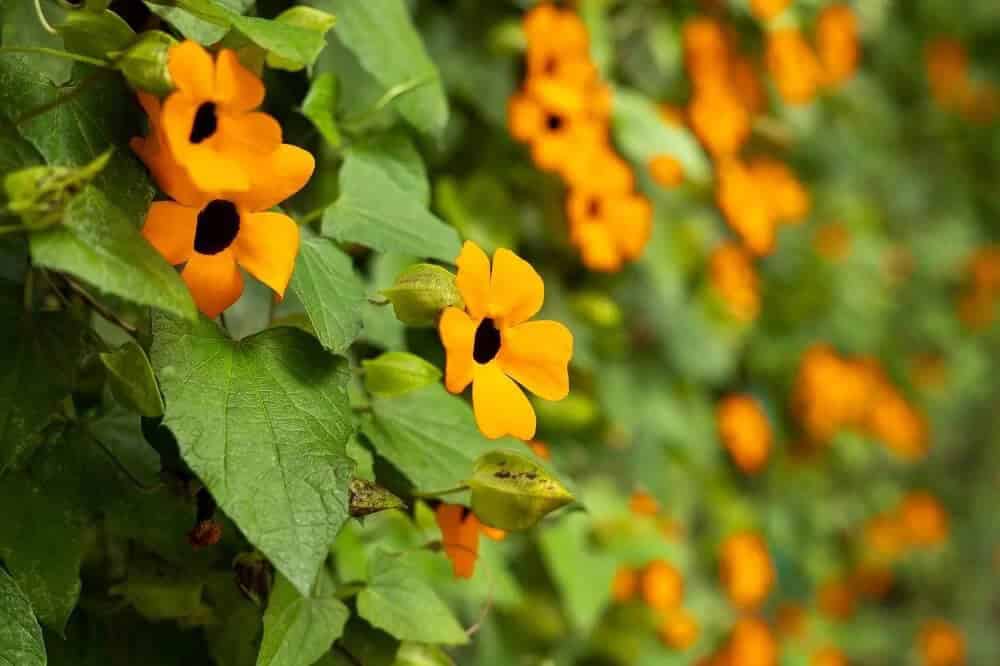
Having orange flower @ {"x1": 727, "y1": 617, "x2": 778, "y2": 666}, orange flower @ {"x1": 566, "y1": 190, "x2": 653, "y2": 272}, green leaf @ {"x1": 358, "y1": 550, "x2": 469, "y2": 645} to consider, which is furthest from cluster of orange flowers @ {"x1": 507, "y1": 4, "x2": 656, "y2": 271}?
orange flower @ {"x1": 727, "y1": 617, "x2": 778, "y2": 666}

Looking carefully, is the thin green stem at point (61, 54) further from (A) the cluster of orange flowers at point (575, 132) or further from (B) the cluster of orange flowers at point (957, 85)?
(B) the cluster of orange flowers at point (957, 85)

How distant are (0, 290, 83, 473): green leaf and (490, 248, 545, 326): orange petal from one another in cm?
21

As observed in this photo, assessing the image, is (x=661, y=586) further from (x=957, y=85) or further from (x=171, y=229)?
(x=957, y=85)

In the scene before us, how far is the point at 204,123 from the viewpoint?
0.53 metres

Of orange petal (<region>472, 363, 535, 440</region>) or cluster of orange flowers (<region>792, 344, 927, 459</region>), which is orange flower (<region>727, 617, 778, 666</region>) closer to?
cluster of orange flowers (<region>792, 344, 927, 459</region>)

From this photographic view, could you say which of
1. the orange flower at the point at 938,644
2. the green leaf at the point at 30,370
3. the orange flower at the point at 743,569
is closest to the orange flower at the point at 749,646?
the orange flower at the point at 743,569

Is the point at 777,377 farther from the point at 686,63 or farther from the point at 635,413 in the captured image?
the point at 686,63

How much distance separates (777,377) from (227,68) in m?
1.38

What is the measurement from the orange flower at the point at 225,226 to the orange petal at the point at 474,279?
0.27 ft

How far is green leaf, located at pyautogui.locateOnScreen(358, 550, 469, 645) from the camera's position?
2.10ft

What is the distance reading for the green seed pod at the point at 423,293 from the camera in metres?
0.58

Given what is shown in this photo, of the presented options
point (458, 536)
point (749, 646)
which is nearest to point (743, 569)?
point (749, 646)

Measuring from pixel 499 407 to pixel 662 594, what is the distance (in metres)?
0.85

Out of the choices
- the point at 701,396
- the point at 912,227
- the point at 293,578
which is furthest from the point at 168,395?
the point at 912,227
